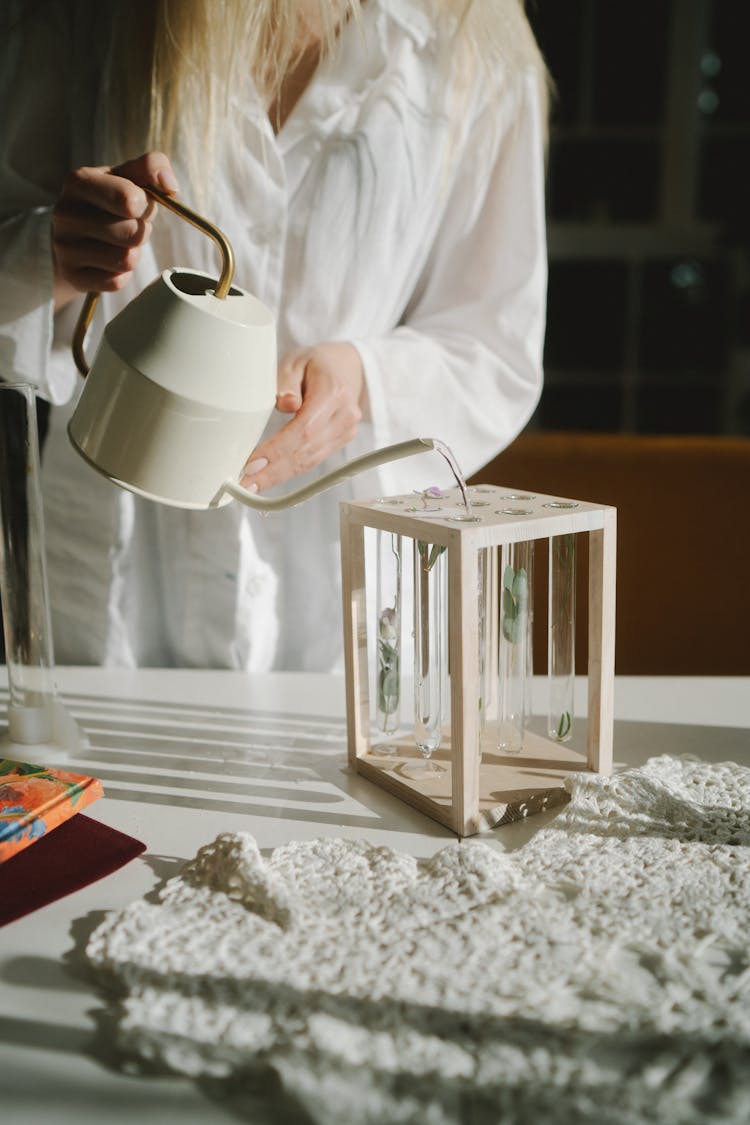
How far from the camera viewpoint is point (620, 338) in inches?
101

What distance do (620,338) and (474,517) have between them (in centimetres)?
218

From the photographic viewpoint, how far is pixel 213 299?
0.48 m

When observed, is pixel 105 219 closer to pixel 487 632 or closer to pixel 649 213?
pixel 487 632

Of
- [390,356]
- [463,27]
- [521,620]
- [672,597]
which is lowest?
[672,597]

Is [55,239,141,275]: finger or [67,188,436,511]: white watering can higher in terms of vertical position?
[55,239,141,275]: finger

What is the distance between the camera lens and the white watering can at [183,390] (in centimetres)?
46

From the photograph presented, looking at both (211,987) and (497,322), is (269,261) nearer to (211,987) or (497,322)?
(497,322)

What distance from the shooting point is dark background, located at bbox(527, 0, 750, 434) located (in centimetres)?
241

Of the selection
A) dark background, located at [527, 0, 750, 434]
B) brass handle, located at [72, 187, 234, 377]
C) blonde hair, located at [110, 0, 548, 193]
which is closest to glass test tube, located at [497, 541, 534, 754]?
brass handle, located at [72, 187, 234, 377]

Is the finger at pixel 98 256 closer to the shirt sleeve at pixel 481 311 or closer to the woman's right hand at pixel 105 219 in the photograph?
the woman's right hand at pixel 105 219

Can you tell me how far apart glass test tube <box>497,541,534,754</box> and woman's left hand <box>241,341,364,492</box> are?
0.17 metres

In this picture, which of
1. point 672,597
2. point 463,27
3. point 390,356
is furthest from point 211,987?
point 672,597

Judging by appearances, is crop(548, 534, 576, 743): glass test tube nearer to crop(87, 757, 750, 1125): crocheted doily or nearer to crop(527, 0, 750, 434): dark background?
crop(87, 757, 750, 1125): crocheted doily

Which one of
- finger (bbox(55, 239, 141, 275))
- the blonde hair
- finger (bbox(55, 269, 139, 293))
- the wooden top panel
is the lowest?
the wooden top panel
